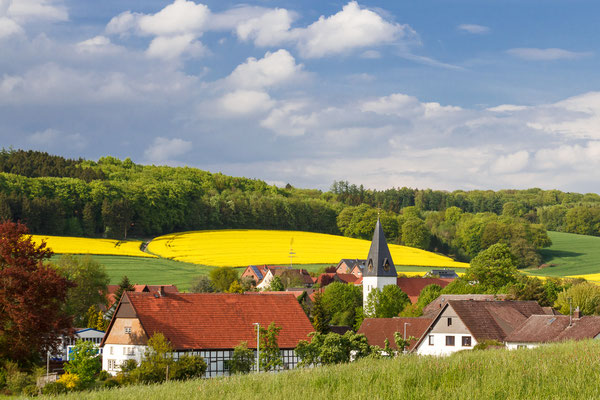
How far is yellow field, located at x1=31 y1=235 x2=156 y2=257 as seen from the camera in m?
103

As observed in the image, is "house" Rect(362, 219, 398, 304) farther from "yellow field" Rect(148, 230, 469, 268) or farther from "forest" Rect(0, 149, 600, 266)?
"forest" Rect(0, 149, 600, 266)

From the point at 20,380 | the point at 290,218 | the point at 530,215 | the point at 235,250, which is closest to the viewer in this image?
the point at 20,380

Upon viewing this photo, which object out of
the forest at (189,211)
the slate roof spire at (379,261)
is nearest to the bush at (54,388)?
the slate roof spire at (379,261)

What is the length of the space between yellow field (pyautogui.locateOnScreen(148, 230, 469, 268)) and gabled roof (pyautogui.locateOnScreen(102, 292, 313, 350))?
55157 mm

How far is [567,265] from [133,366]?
334 ft

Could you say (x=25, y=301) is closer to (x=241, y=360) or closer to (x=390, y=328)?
(x=241, y=360)

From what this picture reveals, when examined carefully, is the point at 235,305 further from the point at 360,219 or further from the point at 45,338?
the point at 360,219

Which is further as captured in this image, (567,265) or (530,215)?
(530,215)

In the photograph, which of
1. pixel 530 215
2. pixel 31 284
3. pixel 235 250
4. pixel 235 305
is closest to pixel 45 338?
pixel 31 284

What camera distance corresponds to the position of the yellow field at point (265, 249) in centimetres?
Answer: 11269

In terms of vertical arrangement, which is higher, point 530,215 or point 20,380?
point 530,215

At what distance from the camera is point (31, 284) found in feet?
113

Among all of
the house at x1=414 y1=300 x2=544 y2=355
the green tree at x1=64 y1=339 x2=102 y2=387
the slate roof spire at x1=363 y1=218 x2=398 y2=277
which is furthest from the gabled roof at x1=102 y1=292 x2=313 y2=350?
the slate roof spire at x1=363 y1=218 x2=398 y2=277

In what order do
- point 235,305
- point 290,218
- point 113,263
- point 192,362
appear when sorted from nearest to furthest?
point 192,362, point 235,305, point 113,263, point 290,218
